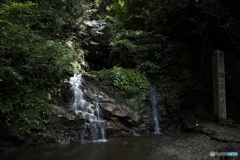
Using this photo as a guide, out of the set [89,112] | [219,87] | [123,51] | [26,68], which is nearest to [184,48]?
[123,51]

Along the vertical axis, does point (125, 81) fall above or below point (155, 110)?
above

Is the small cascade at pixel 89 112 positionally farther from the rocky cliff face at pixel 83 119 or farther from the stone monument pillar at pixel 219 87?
the stone monument pillar at pixel 219 87

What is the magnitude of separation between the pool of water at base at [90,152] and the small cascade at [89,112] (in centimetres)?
63

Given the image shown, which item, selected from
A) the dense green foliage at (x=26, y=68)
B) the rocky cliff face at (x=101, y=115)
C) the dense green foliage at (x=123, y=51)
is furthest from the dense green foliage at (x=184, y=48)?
the dense green foliage at (x=26, y=68)

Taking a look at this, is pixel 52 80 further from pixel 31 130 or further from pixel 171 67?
pixel 171 67

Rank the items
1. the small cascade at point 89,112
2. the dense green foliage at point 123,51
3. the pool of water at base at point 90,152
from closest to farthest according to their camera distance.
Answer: the pool of water at base at point 90,152, the dense green foliage at point 123,51, the small cascade at point 89,112

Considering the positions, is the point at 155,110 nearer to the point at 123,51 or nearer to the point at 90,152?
the point at 90,152

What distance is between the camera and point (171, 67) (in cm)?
1059

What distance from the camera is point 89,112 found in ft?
25.0

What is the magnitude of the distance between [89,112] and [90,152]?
2557mm

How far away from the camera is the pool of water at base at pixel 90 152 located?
4.83 m

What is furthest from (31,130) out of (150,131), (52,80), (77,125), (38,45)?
(150,131)

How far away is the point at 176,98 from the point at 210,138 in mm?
3058

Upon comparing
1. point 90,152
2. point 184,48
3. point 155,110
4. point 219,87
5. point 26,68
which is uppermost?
point 184,48
